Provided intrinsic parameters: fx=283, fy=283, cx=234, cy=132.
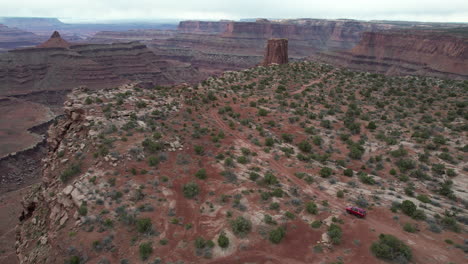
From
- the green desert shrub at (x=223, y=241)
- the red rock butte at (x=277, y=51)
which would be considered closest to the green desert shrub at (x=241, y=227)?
the green desert shrub at (x=223, y=241)

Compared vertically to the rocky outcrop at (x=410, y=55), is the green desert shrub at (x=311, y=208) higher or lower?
lower

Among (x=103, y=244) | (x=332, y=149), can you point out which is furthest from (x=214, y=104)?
(x=103, y=244)

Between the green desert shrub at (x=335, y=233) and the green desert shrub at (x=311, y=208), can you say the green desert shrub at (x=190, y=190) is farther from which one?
the green desert shrub at (x=335, y=233)

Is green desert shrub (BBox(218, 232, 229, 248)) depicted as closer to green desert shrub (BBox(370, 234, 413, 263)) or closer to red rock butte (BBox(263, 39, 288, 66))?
green desert shrub (BBox(370, 234, 413, 263))

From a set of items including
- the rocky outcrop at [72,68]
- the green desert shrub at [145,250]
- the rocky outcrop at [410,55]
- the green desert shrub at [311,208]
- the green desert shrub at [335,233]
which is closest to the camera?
the green desert shrub at [145,250]

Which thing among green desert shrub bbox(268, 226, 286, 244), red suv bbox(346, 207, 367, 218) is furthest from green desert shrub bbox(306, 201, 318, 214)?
green desert shrub bbox(268, 226, 286, 244)
